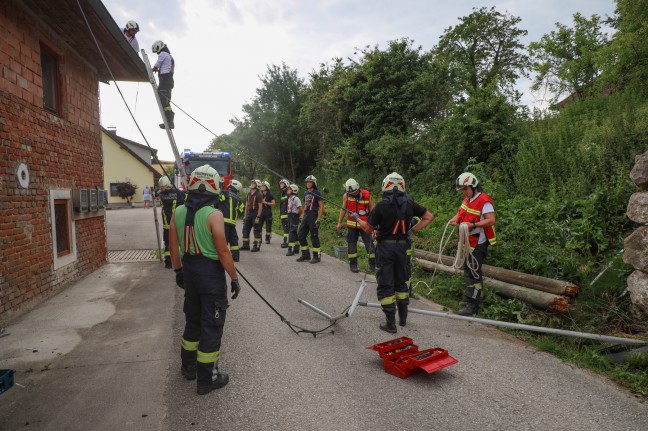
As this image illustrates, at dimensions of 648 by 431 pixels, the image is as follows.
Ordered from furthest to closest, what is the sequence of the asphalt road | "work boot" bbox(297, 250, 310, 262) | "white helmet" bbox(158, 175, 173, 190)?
1. "work boot" bbox(297, 250, 310, 262)
2. "white helmet" bbox(158, 175, 173, 190)
3. the asphalt road

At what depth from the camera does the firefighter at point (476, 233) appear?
5762 millimetres

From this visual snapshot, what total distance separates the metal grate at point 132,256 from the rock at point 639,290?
981cm

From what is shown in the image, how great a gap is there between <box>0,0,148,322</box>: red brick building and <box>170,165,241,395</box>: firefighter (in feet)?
8.67

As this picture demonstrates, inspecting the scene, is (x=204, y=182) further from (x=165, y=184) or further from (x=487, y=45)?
(x=487, y=45)

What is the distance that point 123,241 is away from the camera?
13594 millimetres

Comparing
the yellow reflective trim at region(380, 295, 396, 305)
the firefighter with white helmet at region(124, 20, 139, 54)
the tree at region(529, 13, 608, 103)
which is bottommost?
the yellow reflective trim at region(380, 295, 396, 305)

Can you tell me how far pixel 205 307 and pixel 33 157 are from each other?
4.87 metres

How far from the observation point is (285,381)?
151 inches

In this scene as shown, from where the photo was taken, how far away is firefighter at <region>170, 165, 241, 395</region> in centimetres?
370

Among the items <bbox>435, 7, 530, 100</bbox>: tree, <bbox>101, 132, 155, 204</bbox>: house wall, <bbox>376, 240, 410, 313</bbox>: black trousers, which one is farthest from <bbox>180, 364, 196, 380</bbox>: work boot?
<bbox>101, 132, 155, 204</bbox>: house wall

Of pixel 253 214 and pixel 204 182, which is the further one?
pixel 253 214

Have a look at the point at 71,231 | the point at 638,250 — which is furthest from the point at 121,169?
the point at 638,250

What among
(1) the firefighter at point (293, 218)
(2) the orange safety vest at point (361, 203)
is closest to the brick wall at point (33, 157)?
(1) the firefighter at point (293, 218)

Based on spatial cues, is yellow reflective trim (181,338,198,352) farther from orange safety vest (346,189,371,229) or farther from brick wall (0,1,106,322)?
orange safety vest (346,189,371,229)
